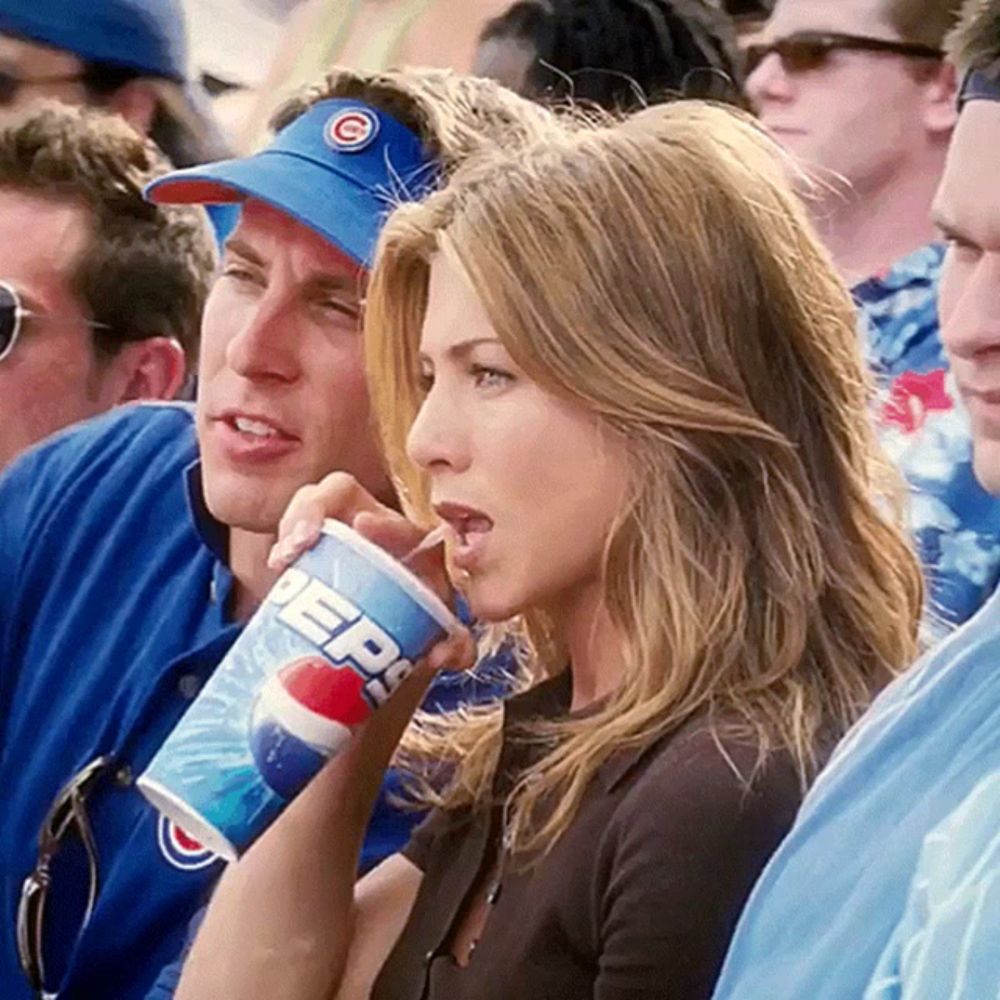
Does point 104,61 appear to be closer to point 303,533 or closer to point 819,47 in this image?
point 819,47

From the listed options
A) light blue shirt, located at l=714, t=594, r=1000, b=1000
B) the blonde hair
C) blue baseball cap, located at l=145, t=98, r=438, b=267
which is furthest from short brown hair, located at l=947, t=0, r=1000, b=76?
blue baseball cap, located at l=145, t=98, r=438, b=267

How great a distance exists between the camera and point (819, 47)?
2.53m

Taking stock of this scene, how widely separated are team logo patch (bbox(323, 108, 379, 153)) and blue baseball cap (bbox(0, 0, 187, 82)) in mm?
1154

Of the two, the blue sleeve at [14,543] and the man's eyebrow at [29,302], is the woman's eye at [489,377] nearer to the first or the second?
the blue sleeve at [14,543]

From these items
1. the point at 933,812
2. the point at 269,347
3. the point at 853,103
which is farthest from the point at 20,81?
the point at 933,812

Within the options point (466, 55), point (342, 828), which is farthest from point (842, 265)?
point (342, 828)

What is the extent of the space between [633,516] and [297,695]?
0.69 feet

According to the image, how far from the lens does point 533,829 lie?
1380 millimetres

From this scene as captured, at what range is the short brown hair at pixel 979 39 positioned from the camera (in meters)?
1.01

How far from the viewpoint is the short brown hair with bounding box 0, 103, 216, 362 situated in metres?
2.39

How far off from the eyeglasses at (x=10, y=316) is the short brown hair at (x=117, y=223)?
0.19 ft

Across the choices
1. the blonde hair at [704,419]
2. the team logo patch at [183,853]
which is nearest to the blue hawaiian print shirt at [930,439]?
the blonde hair at [704,419]

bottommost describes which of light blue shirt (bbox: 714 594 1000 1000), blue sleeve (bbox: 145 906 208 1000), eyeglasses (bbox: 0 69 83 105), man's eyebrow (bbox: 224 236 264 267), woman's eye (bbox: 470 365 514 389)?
eyeglasses (bbox: 0 69 83 105)

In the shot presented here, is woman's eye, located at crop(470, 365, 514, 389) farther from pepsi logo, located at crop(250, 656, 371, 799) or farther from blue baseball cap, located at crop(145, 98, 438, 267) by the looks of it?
blue baseball cap, located at crop(145, 98, 438, 267)
